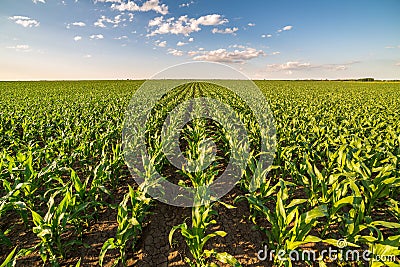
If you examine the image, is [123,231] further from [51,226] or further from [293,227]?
[293,227]

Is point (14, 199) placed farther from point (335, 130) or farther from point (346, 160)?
point (335, 130)

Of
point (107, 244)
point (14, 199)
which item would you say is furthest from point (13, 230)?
point (107, 244)

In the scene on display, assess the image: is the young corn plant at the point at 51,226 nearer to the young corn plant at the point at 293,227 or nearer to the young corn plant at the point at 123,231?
the young corn plant at the point at 123,231

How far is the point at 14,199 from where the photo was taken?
3.13 metres

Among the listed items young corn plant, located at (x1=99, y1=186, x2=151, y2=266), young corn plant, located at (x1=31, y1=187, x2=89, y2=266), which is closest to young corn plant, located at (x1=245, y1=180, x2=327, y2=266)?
young corn plant, located at (x1=99, y1=186, x2=151, y2=266)

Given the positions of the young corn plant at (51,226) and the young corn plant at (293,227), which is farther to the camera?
the young corn plant at (51,226)

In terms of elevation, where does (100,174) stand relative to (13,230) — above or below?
above

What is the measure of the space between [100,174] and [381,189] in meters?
4.17

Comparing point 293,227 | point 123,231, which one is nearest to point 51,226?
point 123,231

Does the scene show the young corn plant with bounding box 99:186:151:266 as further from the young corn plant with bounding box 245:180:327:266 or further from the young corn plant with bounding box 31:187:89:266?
the young corn plant with bounding box 245:180:327:266

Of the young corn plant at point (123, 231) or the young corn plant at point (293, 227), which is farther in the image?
the young corn plant at point (123, 231)

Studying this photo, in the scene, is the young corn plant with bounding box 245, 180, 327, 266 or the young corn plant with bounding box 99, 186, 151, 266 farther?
the young corn plant with bounding box 99, 186, 151, 266

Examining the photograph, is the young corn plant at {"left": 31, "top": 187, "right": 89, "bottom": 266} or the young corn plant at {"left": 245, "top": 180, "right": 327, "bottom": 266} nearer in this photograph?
the young corn plant at {"left": 245, "top": 180, "right": 327, "bottom": 266}

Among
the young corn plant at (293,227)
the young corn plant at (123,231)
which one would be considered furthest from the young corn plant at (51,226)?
the young corn plant at (293,227)
